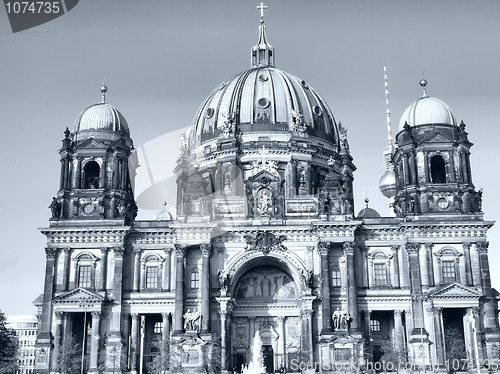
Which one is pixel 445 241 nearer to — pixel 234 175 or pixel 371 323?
pixel 371 323

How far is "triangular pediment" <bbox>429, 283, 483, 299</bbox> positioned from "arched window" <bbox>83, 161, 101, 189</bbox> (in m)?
31.3

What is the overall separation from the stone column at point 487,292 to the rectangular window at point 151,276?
91.5 ft

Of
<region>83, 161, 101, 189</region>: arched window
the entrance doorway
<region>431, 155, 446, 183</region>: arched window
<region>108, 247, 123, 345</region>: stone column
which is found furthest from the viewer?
<region>431, 155, 446, 183</region>: arched window

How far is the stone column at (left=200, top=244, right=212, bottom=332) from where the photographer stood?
6400cm

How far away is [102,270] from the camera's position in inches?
2594

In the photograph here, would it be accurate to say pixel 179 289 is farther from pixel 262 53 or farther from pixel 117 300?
pixel 262 53

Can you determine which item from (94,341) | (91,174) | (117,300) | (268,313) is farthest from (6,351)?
(268,313)

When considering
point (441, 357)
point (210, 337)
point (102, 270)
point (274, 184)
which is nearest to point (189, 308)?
point (210, 337)

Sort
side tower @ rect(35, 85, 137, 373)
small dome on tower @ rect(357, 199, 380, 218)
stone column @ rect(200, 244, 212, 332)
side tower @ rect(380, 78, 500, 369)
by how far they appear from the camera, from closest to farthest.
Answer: side tower @ rect(380, 78, 500, 369) → side tower @ rect(35, 85, 137, 373) → stone column @ rect(200, 244, 212, 332) → small dome on tower @ rect(357, 199, 380, 218)

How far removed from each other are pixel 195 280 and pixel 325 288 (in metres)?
11.4

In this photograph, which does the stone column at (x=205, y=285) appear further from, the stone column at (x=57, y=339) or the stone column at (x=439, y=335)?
A: the stone column at (x=439, y=335)

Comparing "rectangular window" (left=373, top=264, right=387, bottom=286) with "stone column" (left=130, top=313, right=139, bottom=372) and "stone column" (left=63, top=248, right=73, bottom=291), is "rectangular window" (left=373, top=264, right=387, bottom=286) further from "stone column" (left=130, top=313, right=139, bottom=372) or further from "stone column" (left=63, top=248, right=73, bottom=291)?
"stone column" (left=63, top=248, right=73, bottom=291)

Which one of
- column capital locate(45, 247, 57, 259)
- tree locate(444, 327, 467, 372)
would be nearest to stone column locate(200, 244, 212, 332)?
column capital locate(45, 247, 57, 259)

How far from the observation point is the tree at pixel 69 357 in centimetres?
6116
